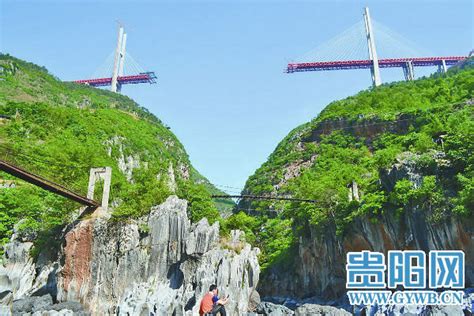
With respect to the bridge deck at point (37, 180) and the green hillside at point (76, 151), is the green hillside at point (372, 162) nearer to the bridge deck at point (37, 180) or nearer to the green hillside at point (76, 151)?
the green hillside at point (76, 151)

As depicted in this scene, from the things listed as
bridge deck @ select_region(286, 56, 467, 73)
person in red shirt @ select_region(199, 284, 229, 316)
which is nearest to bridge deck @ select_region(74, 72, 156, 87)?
bridge deck @ select_region(286, 56, 467, 73)

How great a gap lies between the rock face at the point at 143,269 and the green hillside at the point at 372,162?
6.83 metres

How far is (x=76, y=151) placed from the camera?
1225 inches

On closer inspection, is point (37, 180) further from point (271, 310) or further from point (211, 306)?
point (211, 306)

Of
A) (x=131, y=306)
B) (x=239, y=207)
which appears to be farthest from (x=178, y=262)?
(x=239, y=207)

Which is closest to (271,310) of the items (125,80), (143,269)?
(143,269)

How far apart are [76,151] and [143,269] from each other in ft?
48.7

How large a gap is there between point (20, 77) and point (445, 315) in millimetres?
56502

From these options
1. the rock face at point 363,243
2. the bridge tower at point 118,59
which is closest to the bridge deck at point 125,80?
the bridge tower at point 118,59

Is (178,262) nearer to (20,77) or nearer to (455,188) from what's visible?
(455,188)

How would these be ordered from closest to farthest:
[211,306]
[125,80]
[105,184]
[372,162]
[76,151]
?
[211,306] < [105,184] < [372,162] < [76,151] < [125,80]

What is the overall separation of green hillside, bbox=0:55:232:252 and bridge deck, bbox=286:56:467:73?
19.9 meters

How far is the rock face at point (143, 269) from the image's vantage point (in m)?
18.3

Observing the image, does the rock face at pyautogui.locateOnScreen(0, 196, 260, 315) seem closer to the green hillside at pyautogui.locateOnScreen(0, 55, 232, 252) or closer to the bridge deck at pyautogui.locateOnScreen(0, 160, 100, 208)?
the bridge deck at pyautogui.locateOnScreen(0, 160, 100, 208)
